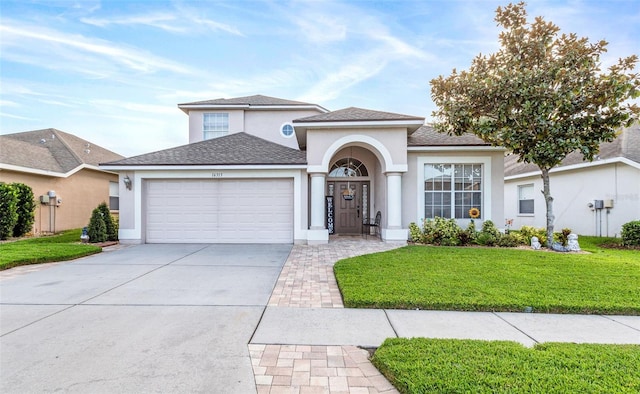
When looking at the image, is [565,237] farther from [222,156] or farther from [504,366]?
[222,156]

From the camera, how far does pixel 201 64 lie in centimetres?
1313

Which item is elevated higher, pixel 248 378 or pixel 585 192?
pixel 585 192

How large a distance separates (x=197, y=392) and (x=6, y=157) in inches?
621

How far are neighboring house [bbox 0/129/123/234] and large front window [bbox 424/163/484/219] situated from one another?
13075mm

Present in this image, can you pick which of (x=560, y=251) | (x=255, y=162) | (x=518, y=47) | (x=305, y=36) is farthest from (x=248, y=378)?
(x=305, y=36)

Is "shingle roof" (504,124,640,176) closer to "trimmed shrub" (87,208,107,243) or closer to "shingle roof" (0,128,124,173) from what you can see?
"trimmed shrub" (87,208,107,243)

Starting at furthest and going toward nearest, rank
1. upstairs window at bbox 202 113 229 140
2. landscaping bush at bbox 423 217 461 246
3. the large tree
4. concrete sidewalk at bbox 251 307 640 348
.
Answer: upstairs window at bbox 202 113 229 140
landscaping bush at bbox 423 217 461 246
the large tree
concrete sidewalk at bbox 251 307 640 348

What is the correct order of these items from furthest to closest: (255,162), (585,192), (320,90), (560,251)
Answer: (320,90), (585,192), (255,162), (560,251)

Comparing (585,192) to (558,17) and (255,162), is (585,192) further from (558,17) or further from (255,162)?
(255,162)

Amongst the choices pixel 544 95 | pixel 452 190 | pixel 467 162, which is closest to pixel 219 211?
pixel 452 190

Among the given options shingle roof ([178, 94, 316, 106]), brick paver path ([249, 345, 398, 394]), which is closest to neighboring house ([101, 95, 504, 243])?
shingle roof ([178, 94, 316, 106])

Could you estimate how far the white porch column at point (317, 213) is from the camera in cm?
1032

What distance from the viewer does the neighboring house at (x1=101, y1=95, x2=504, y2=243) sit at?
34.5 ft

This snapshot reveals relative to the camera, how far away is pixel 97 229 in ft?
34.9
